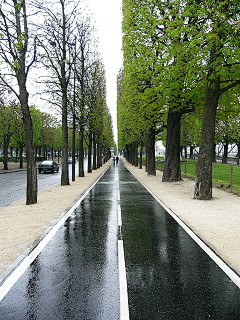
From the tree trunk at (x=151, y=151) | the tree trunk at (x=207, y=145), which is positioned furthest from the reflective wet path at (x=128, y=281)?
the tree trunk at (x=151, y=151)

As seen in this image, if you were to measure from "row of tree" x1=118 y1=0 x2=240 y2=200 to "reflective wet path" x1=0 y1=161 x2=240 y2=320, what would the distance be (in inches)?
184

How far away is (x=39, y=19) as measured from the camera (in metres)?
15.0

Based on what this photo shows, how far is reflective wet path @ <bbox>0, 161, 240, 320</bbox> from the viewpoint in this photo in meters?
3.75

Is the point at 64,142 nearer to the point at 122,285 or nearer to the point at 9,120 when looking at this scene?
the point at 122,285

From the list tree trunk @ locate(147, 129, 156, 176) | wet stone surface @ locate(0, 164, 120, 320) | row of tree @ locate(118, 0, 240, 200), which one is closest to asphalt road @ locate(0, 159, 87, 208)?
wet stone surface @ locate(0, 164, 120, 320)

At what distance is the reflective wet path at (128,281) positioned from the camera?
375 cm

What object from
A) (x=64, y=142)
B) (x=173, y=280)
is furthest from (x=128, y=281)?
(x=64, y=142)

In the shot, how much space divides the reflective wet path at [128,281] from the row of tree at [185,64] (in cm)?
467

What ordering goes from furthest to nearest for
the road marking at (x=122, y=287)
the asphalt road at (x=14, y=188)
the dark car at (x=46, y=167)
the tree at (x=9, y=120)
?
1. the tree at (x=9, y=120)
2. the dark car at (x=46, y=167)
3. the asphalt road at (x=14, y=188)
4. the road marking at (x=122, y=287)

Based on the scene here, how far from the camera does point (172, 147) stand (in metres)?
21.4

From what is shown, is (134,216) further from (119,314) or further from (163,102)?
(163,102)

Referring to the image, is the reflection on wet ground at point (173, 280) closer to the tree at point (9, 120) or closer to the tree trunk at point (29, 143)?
the tree trunk at point (29, 143)

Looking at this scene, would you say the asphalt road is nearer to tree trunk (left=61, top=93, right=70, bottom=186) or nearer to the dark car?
tree trunk (left=61, top=93, right=70, bottom=186)

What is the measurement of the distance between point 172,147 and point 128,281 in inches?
683
